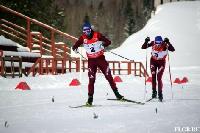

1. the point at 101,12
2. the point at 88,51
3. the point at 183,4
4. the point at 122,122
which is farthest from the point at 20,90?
the point at 101,12

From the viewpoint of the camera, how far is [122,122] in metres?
6.17

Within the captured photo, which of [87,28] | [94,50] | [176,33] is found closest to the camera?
[87,28]

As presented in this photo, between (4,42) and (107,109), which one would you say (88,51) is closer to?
(107,109)

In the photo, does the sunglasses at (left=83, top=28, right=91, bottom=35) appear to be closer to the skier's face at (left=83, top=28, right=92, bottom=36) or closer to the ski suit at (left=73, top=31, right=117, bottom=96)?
the skier's face at (left=83, top=28, right=92, bottom=36)

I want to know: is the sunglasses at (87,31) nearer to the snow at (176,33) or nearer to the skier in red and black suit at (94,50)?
the skier in red and black suit at (94,50)

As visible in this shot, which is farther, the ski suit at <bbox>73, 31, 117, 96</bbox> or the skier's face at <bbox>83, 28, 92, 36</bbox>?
the ski suit at <bbox>73, 31, 117, 96</bbox>

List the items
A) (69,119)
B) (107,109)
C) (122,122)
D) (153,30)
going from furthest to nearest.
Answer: (153,30)
(107,109)
(69,119)
(122,122)

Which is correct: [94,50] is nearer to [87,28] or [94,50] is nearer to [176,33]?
[87,28]

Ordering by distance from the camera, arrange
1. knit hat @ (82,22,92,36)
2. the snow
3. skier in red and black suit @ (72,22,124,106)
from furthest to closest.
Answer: the snow
skier in red and black suit @ (72,22,124,106)
knit hat @ (82,22,92,36)

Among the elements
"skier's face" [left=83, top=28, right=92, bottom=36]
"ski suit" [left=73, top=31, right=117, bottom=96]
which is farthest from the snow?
"skier's face" [left=83, top=28, right=92, bottom=36]

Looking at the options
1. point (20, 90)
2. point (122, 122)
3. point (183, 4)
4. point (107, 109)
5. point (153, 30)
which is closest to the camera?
point (122, 122)

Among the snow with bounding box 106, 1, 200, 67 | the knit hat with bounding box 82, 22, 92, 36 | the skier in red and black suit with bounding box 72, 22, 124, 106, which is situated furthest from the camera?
the snow with bounding box 106, 1, 200, 67

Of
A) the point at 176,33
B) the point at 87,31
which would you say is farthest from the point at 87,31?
the point at 176,33

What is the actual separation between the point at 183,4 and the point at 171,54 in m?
23.8
